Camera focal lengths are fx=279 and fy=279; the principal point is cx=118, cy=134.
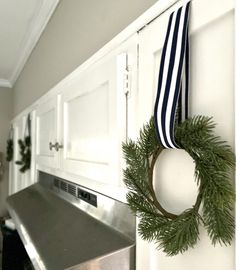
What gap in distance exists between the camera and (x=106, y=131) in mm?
948

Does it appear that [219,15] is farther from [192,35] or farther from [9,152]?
[9,152]

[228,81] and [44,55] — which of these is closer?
Result: [228,81]

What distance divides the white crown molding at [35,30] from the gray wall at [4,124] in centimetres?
75

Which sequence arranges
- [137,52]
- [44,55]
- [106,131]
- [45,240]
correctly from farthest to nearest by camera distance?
[44,55]
[45,240]
[106,131]
[137,52]

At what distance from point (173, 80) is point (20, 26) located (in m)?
2.03

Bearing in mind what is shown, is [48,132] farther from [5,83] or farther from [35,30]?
[5,83]

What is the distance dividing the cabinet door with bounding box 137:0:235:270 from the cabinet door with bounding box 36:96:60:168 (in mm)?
853

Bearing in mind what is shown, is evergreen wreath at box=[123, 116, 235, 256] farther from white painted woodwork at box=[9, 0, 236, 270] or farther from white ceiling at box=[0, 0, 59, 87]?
white ceiling at box=[0, 0, 59, 87]

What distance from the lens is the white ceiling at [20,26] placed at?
6.17 feet

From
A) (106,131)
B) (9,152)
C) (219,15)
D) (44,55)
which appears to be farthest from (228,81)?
(9,152)

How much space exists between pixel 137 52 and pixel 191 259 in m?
0.54

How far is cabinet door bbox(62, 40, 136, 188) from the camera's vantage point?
2.78ft

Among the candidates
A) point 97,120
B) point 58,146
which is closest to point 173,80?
point 97,120

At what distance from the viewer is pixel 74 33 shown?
1388 millimetres
